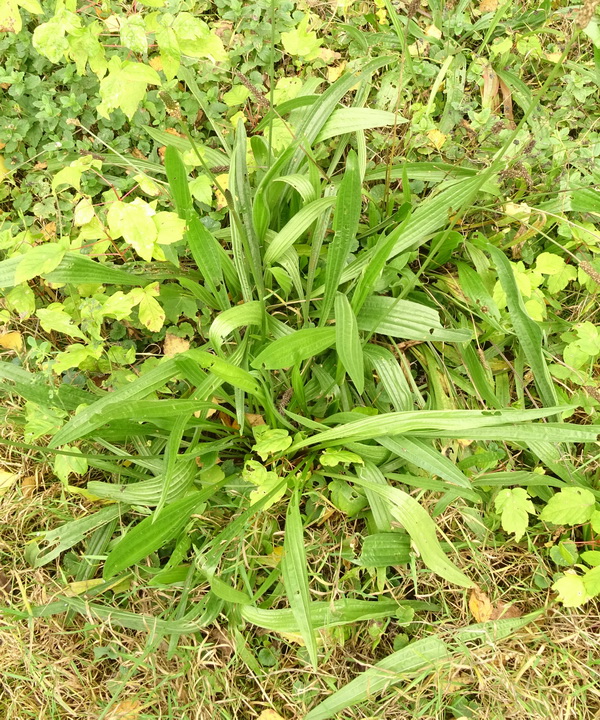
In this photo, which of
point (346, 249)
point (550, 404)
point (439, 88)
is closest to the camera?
point (346, 249)

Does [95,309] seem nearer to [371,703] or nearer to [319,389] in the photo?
[319,389]

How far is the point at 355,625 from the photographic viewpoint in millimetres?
1526

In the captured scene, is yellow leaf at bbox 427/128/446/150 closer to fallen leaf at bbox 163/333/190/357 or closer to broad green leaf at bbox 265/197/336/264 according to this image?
broad green leaf at bbox 265/197/336/264

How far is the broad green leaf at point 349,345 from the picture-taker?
1.24 metres

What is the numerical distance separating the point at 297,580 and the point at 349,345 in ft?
1.91

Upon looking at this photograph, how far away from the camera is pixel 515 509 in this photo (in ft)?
4.89

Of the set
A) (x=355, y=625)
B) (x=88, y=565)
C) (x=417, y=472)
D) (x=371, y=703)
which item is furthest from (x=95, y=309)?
(x=371, y=703)

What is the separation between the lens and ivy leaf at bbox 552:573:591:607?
1496 millimetres

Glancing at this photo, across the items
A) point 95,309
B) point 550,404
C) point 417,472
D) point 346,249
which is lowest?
point 417,472

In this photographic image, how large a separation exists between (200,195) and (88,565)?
1093mm

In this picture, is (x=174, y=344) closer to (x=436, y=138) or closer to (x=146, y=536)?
(x=146, y=536)

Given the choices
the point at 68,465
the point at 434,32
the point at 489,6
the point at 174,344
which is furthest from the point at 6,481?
the point at 489,6

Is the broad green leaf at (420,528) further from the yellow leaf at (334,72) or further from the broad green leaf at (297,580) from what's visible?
the yellow leaf at (334,72)

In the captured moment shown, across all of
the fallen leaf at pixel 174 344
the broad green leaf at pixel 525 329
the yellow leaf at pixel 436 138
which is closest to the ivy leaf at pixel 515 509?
the broad green leaf at pixel 525 329
